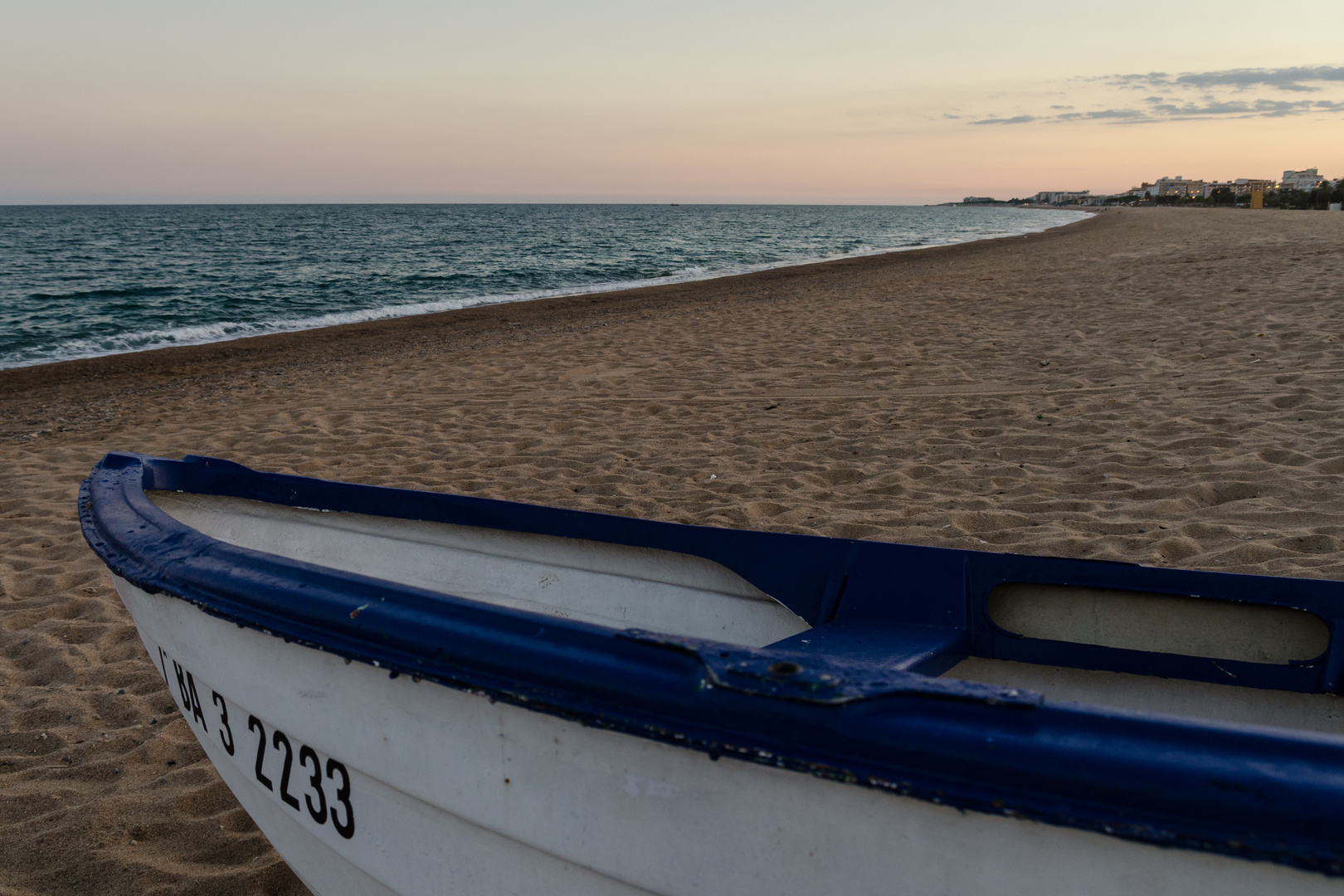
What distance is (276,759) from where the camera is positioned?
160 cm

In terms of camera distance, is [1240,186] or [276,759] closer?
[276,759]

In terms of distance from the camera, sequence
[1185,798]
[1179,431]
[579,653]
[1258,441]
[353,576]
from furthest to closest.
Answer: [1179,431]
[1258,441]
[353,576]
[579,653]
[1185,798]

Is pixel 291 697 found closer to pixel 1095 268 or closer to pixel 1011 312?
pixel 1011 312

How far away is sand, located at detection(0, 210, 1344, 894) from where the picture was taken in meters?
2.62

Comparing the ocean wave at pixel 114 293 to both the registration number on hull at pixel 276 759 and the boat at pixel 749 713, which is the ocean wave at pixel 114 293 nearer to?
the boat at pixel 749 713

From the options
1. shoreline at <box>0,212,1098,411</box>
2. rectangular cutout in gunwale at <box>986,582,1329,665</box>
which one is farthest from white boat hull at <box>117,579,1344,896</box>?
shoreline at <box>0,212,1098,411</box>

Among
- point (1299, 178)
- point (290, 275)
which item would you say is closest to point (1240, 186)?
point (1299, 178)

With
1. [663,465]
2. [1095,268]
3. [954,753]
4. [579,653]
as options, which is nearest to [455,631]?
[579,653]

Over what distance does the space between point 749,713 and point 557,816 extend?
1.32 ft

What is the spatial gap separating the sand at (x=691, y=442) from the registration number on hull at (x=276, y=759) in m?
0.66

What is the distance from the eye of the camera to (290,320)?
1475cm

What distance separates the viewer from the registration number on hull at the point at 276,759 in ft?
4.86

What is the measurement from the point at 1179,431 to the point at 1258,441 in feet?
1.50

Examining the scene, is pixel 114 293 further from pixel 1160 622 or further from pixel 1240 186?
pixel 1240 186
